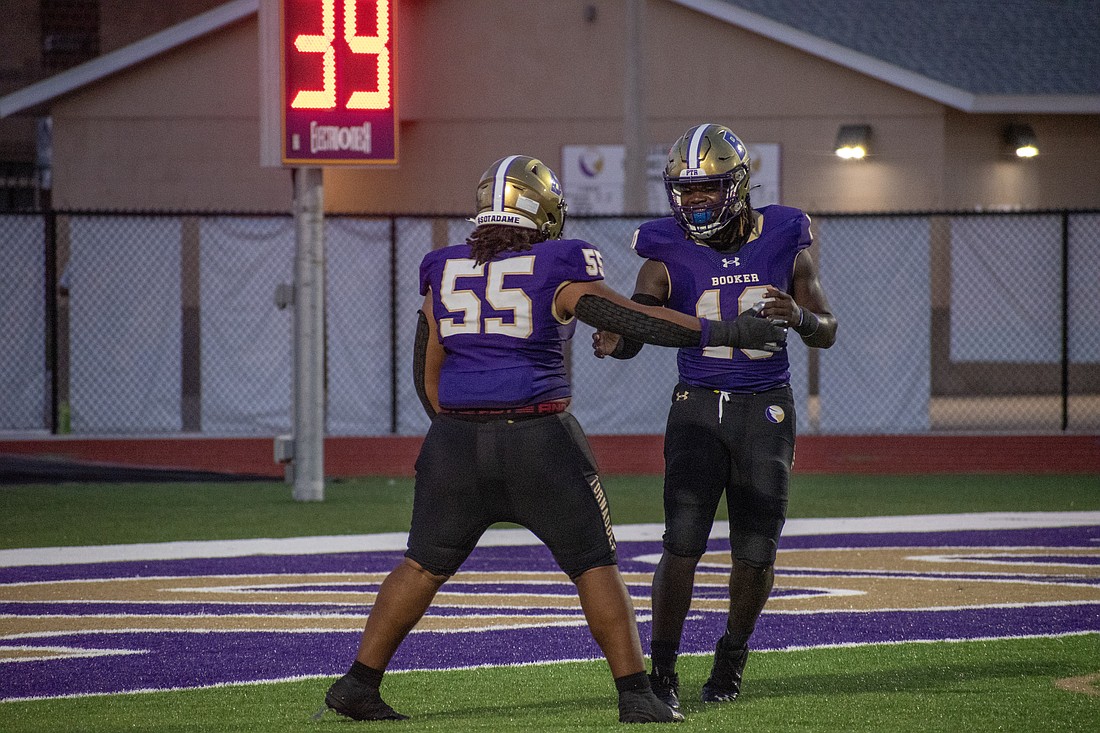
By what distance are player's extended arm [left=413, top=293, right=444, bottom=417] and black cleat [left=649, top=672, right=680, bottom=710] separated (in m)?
1.21

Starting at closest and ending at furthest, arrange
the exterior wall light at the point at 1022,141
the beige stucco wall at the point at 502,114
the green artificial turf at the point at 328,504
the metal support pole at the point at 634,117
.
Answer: the green artificial turf at the point at 328,504, the metal support pole at the point at 634,117, the exterior wall light at the point at 1022,141, the beige stucco wall at the point at 502,114

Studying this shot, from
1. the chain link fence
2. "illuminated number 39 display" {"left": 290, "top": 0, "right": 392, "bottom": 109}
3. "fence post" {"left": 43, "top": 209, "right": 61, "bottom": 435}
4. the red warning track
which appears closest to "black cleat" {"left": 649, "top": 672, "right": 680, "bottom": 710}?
"illuminated number 39 display" {"left": 290, "top": 0, "right": 392, "bottom": 109}

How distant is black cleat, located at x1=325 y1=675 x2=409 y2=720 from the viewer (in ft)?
19.0

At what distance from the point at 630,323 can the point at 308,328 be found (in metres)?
7.83

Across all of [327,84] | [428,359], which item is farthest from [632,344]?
[327,84]

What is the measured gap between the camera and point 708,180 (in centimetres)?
620

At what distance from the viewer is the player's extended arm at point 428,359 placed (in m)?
5.91

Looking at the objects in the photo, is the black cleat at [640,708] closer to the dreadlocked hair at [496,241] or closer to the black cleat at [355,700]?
the black cleat at [355,700]

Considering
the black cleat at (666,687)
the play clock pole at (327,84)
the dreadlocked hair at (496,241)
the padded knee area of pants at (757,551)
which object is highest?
the play clock pole at (327,84)

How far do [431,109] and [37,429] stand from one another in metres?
7.89

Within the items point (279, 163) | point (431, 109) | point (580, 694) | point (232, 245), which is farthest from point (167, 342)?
point (580, 694)

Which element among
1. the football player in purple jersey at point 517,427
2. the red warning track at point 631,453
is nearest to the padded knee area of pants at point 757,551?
the football player in purple jersey at point 517,427

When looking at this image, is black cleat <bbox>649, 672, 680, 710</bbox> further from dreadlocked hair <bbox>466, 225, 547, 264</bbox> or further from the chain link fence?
the chain link fence

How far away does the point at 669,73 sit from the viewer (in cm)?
2167
